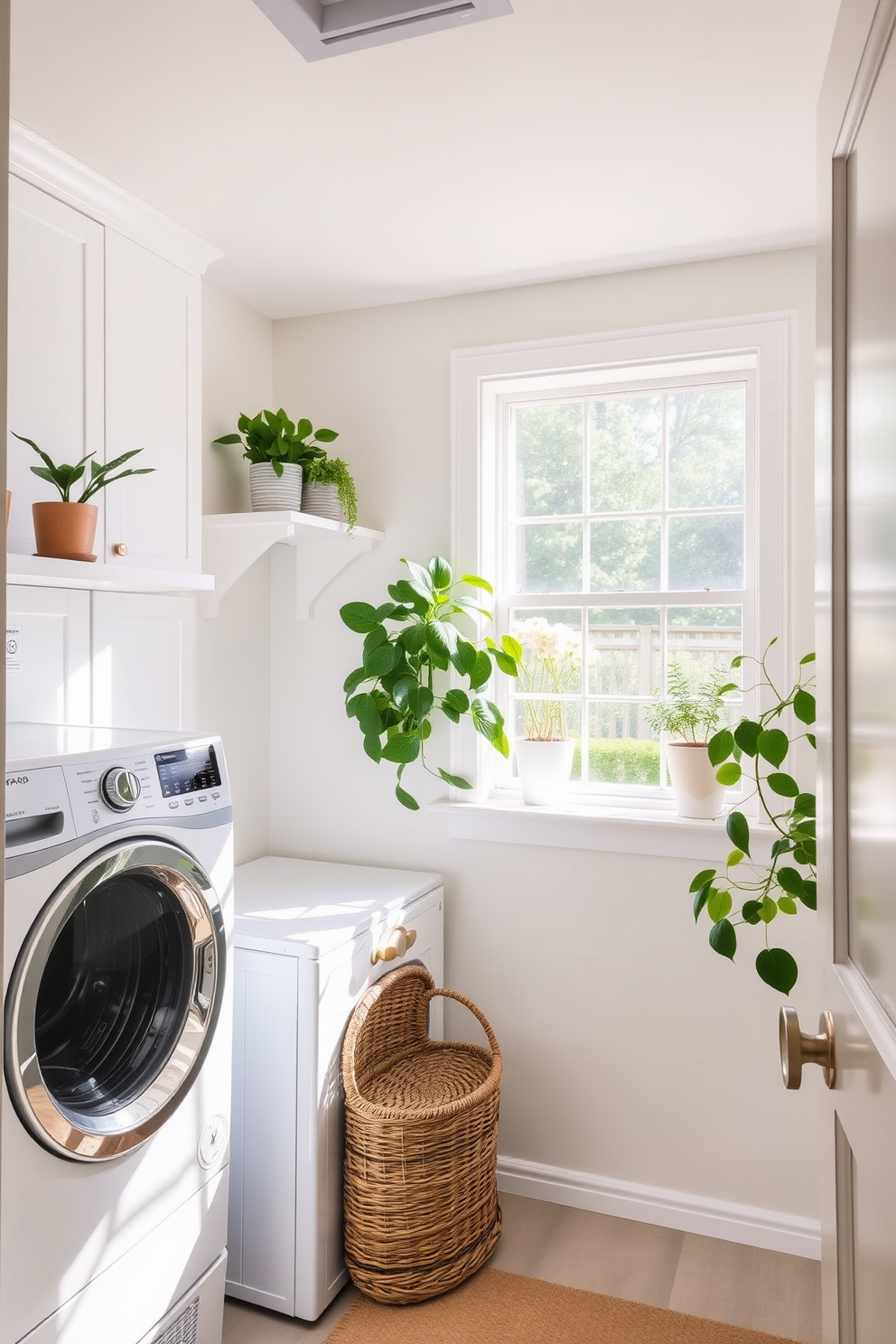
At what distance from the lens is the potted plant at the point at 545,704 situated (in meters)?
2.54

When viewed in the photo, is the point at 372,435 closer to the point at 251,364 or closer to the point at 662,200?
the point at 251,364

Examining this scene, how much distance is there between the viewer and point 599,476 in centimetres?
265

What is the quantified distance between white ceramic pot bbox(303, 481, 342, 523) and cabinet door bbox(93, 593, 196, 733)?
42 cm

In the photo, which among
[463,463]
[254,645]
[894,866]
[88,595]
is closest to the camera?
[894,866]

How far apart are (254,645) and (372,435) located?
71cm

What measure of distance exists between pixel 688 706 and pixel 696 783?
20 centimetres

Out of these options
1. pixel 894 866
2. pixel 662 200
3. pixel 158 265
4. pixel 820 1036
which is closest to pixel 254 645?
pixel 158 265

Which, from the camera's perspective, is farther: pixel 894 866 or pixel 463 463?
pixel 463 463

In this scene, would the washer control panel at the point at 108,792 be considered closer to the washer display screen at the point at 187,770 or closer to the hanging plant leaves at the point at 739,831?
the washer display screen at the point at 187,770

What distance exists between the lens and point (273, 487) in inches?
97.6

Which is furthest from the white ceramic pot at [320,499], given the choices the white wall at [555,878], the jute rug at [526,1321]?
the jute rug at [526,1321]

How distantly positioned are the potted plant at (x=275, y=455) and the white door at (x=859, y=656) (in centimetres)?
171

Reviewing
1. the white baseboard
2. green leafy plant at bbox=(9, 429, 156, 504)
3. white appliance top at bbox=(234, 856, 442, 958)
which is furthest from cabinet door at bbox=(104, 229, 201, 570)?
the white baseboard

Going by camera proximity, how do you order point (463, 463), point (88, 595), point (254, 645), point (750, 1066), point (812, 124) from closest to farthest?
1. point (812, 124)
2. point (88, 595)
3. point (750, 1066)
4. point (463, 463)
5. point (254, 645)
